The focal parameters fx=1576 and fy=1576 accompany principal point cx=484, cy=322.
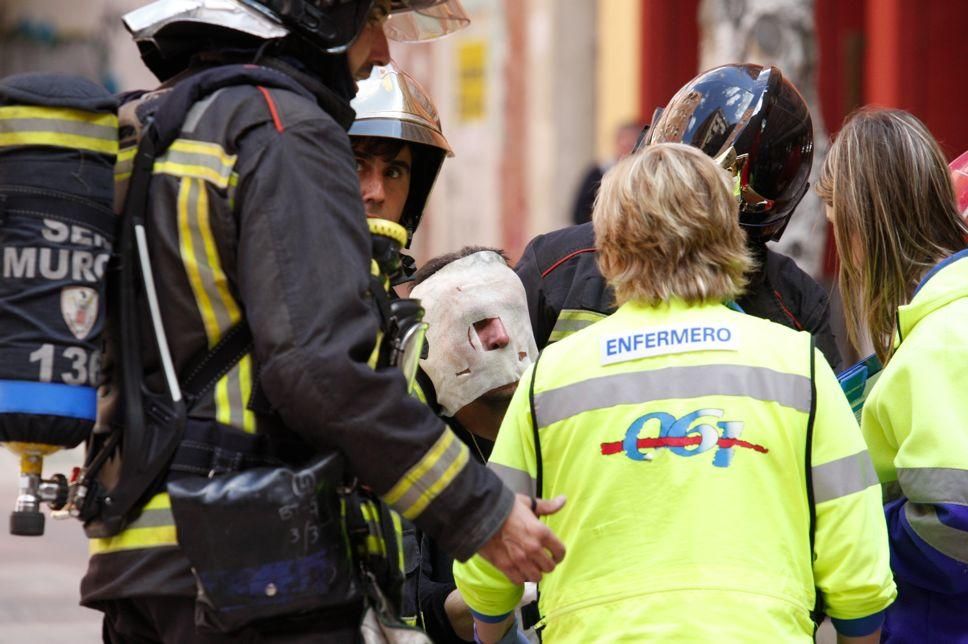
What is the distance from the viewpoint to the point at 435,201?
45.7 feet

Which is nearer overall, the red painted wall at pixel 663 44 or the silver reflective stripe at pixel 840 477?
the silver reflective stripe at pixel 840 477

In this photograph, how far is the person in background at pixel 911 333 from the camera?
289 cm

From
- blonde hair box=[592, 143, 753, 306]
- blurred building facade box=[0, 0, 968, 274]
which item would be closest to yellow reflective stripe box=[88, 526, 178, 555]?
blonde hair box=[592, 143, 753, 306]

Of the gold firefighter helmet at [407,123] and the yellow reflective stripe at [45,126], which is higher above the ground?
the yellow reflective stripe at [45,126]

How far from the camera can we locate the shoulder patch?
2.71 m

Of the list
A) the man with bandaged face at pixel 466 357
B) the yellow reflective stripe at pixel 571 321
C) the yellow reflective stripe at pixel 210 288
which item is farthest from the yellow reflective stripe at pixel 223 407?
the yellow reflective stripe at pixel 571 321

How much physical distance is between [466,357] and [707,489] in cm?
91

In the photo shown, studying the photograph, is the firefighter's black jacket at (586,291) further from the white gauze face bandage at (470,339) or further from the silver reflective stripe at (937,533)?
the silver reflective stripe at (937,533)

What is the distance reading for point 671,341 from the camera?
2719 millimetres

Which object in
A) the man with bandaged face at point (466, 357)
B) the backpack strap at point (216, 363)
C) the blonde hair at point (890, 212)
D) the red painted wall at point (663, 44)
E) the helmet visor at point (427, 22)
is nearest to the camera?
the backpack strap at point (216, 363)

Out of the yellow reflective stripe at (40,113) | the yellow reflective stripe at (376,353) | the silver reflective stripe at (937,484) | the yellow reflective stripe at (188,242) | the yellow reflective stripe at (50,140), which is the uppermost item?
the yellow reflective stripe at (40,113)

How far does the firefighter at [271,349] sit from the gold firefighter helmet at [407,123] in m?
1.20

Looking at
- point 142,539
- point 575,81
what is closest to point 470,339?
point 142,539

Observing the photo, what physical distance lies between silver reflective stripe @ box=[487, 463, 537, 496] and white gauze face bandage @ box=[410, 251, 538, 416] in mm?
626
